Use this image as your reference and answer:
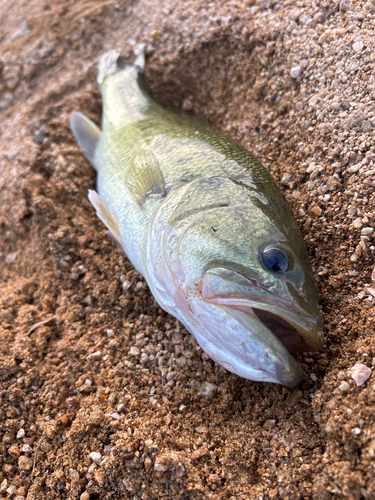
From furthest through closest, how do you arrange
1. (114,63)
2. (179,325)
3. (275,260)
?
1. (114,63)
2. (179,325)
3. (275,260)

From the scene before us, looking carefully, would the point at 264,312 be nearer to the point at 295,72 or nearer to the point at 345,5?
the point at 295,72

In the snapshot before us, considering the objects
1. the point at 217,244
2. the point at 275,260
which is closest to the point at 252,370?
the point at 275,260

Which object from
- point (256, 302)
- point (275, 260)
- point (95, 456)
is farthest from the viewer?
point (95, 456)

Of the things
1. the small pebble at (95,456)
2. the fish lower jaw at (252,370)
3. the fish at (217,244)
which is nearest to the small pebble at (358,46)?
the fish at (217,244)

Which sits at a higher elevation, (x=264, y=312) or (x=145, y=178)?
(x=145, y=178)

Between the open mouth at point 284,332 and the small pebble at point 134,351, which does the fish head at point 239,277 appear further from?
the small pebble at point 134,351

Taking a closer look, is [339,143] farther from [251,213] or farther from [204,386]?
[204,386]

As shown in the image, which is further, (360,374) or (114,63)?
(114,63)

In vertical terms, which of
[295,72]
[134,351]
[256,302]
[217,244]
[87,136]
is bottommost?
[134,351]

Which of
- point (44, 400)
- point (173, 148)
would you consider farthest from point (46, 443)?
point (173, 148)
